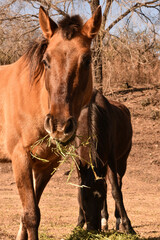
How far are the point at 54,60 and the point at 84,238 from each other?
202 cm

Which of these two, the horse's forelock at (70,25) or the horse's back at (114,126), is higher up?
the horse's forelock at (70,25)

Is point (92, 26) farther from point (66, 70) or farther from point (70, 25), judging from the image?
point (66, 70)

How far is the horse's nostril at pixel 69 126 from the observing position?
9.70ft

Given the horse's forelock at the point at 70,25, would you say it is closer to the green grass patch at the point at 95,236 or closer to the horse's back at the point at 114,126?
the horse's back at the point at 114,126

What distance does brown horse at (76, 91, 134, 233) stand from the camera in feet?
13.2

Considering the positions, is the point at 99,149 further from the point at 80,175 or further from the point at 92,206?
the point at 92,206

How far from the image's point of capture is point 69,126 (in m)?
2.99

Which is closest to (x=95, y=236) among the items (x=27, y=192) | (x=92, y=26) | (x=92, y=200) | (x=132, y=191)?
(x=92, y=200)

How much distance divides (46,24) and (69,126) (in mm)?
1276

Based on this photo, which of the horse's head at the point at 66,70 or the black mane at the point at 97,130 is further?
the black mane at the point at 97,130

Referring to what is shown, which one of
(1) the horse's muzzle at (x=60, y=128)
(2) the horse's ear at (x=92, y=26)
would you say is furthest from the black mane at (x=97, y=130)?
(1) the horse's muzzle at (x=60, y=128)

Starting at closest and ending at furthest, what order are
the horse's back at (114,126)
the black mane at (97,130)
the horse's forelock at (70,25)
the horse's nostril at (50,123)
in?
the horse's nostril at (50,123) → the horse's forelock at (70,25) → the black mane at (97,130) → the horse's back at (114,126)

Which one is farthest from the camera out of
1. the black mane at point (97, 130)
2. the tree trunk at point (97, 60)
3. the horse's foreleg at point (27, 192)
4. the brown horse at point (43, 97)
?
the tree trunk at point (97, 60)

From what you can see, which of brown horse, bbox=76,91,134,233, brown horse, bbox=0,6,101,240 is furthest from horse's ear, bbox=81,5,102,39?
brown horse, bbox=76,91,134,233
